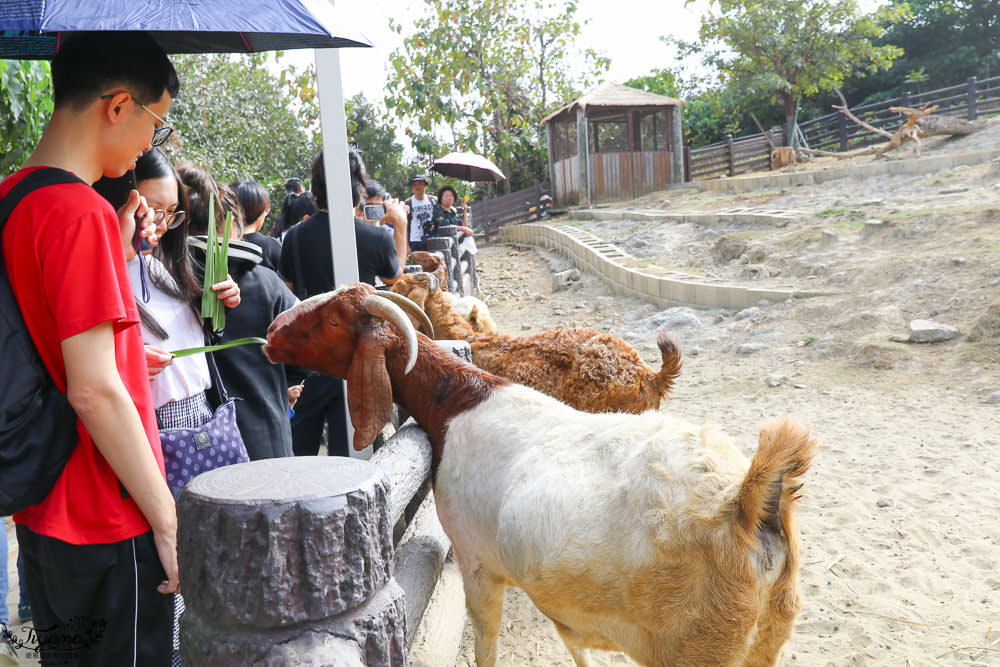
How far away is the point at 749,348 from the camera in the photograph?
28.5 feet

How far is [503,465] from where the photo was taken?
243 centimetres

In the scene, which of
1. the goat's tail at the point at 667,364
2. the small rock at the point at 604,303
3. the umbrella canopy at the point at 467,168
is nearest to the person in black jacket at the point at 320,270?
the goat's tail at the point at 667,364

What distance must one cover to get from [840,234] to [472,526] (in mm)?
10552

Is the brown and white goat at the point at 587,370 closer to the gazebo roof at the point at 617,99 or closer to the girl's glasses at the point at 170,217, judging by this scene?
the girl's glasses at the point at 170,217

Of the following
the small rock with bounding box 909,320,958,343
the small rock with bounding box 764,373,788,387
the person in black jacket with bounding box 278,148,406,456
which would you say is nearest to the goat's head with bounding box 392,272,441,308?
the person in black jacket with bounding box 278,148,406,456

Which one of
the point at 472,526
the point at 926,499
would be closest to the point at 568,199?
the point at 926,499

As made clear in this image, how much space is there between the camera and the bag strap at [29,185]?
146 cm

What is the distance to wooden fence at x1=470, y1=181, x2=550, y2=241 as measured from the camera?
24141 millimetres

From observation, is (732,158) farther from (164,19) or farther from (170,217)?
(164,19)

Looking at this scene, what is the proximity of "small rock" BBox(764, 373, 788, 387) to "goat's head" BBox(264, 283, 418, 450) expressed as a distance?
5713 millimetres

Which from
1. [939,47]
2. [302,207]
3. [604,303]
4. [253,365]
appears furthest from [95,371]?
[939,47]

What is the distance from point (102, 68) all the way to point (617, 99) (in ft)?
71.6

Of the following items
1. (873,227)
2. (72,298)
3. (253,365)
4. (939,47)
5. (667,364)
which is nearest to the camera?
(72,298)

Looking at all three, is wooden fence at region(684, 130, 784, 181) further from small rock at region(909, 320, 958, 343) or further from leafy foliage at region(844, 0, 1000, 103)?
small rock at region(909, 320, 958, 343)
